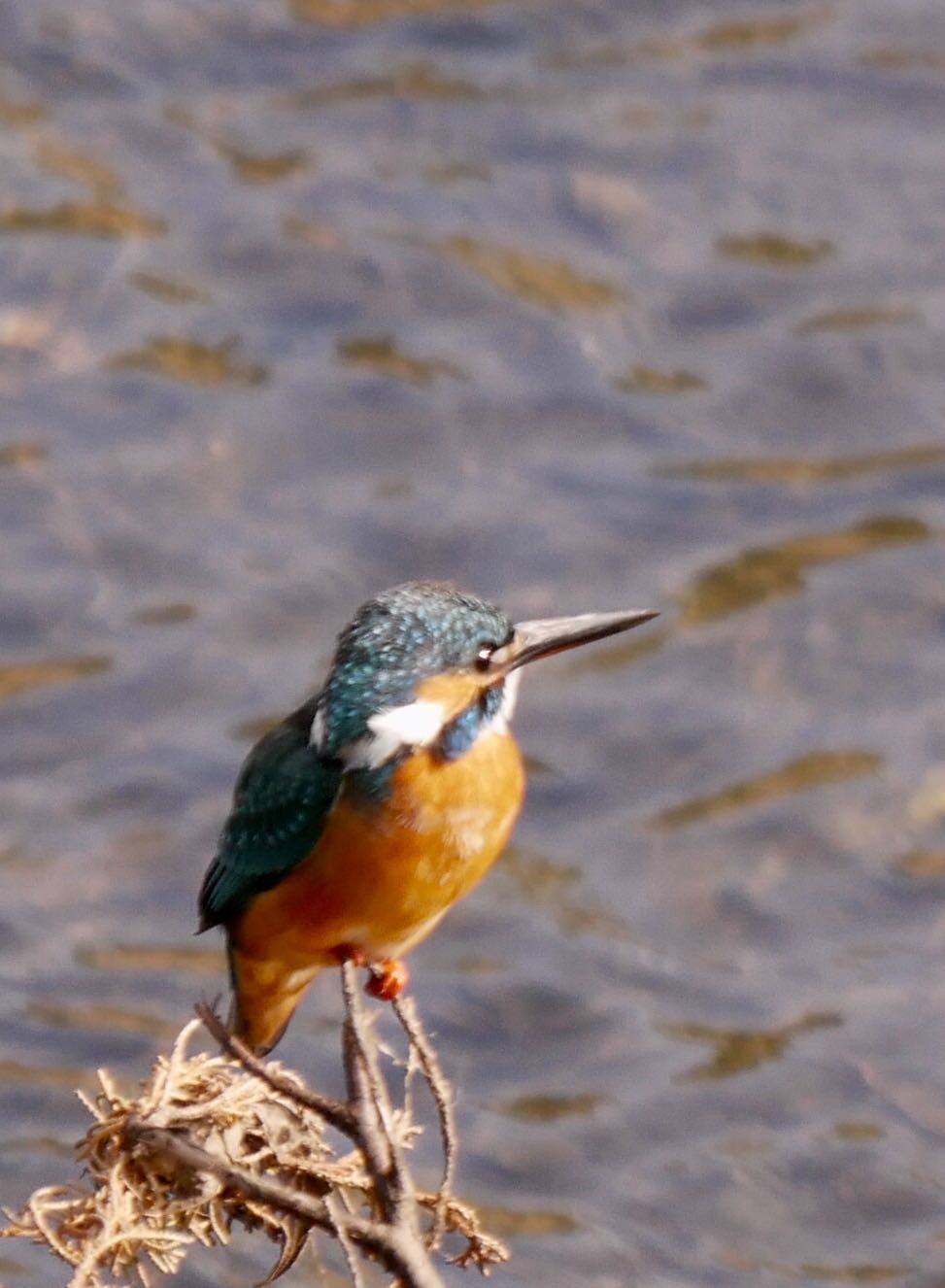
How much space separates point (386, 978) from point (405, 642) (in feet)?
2.15

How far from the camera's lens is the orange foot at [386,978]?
495cm

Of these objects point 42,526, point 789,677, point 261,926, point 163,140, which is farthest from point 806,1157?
point 163,140

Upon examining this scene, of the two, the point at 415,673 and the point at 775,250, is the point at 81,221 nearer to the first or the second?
the point at 775,250

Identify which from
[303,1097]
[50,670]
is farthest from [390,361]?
[303,1097]

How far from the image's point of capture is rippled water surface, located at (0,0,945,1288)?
746 centimetres

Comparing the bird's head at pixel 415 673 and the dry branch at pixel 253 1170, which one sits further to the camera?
the bird's head at pixel 415 673

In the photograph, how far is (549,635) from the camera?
16.6 feet

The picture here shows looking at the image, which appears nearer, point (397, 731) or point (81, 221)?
point (397, 731)

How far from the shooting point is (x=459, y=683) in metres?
4.91

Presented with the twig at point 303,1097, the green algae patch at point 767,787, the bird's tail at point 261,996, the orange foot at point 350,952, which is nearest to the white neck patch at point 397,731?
the orange foot at point 350,952

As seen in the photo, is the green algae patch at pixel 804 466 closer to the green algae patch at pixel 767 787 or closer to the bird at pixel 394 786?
the green algae patch at pixel 767 787

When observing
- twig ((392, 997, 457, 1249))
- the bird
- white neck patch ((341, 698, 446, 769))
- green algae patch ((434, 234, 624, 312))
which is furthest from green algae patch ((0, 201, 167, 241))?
twig ((392, 997, 457, 1249))

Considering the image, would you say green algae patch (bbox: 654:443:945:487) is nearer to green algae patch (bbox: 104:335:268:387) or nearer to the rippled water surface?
the rippled water surface

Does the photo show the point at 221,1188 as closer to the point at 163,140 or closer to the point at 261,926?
the point at 261,926
